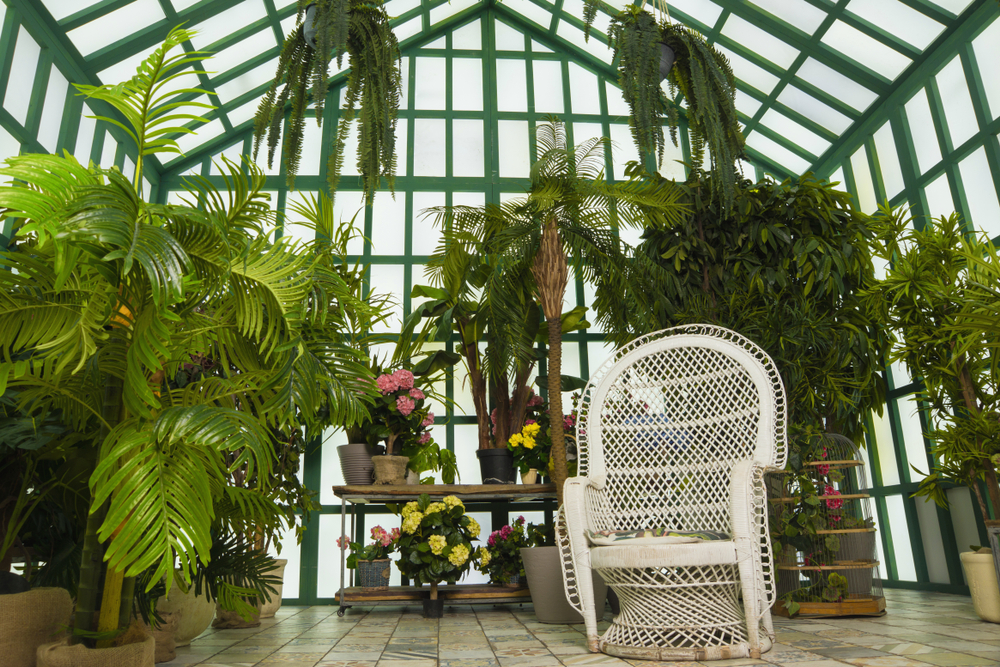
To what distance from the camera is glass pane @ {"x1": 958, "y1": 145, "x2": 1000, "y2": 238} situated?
12.5ft

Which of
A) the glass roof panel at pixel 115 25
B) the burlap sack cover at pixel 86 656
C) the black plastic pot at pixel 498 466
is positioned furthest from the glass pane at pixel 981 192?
the glass roof panel at pixel 115 25

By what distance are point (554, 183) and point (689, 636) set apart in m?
2.19

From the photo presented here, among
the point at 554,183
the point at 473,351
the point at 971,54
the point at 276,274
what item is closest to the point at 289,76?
the point at 276,274

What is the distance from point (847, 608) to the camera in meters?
3.27

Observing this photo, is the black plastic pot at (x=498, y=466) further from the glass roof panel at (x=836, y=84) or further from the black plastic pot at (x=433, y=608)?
the glass roof panel at (x=836, y=84)

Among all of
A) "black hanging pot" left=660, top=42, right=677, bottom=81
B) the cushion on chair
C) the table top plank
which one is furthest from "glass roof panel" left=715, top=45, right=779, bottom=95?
the cushion on chair

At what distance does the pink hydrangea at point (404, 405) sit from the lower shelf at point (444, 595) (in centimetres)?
102

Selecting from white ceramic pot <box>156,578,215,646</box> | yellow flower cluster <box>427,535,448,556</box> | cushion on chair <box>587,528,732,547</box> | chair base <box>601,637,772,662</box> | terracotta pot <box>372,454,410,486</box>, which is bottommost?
chair base <box>601,637,772,662</box>

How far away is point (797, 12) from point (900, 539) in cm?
367

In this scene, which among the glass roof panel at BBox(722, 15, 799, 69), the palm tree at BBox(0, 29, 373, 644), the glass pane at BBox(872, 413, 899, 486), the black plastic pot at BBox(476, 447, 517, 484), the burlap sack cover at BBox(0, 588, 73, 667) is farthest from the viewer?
the glass roof panel at BBox(722, 15, 799, 69)

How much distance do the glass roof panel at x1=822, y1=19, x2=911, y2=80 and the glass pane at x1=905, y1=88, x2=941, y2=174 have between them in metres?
0.24

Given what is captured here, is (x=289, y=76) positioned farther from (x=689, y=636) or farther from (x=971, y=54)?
(x=971, y=54)

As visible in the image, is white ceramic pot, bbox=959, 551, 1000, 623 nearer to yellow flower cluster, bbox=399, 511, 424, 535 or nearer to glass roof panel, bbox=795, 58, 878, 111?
yellow flower cluster, bbox=399, 511, 424, 535

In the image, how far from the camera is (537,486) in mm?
3969
